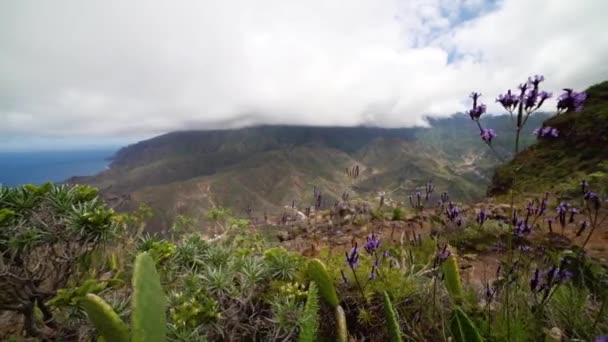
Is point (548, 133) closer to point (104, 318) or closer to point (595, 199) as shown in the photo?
point (595, 199)

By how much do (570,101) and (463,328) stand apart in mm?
2174

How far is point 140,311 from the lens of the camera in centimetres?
225

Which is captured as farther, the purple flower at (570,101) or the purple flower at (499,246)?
the purple flower at (499,246)

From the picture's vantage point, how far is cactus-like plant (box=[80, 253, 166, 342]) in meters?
2.24

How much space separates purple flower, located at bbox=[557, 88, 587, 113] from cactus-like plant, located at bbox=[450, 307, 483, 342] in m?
2.00

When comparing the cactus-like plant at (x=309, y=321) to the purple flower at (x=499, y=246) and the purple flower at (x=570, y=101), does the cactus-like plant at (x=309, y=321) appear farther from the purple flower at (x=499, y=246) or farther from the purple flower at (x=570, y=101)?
the purple flower at (x=499, y=246)

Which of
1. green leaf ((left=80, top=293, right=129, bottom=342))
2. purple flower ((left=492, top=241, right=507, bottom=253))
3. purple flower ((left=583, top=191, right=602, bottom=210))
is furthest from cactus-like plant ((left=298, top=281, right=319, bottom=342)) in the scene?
purple flower ((left=492, top=241, right=507, bottom=253))

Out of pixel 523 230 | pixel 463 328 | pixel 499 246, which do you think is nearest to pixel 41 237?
pixel 463 328

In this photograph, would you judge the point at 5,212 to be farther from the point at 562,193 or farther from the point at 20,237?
the point at 562,193

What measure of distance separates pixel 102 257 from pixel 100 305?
2723mm

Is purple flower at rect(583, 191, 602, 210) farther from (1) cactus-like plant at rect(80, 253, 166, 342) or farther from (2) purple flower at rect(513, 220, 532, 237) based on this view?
(1) cactus-like plant at rect(80, 253, 166, 342)

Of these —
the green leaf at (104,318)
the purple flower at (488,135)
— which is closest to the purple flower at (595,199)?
the purple flower at (488,135)

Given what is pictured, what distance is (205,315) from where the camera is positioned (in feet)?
9.46

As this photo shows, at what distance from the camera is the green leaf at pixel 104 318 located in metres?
2.30
